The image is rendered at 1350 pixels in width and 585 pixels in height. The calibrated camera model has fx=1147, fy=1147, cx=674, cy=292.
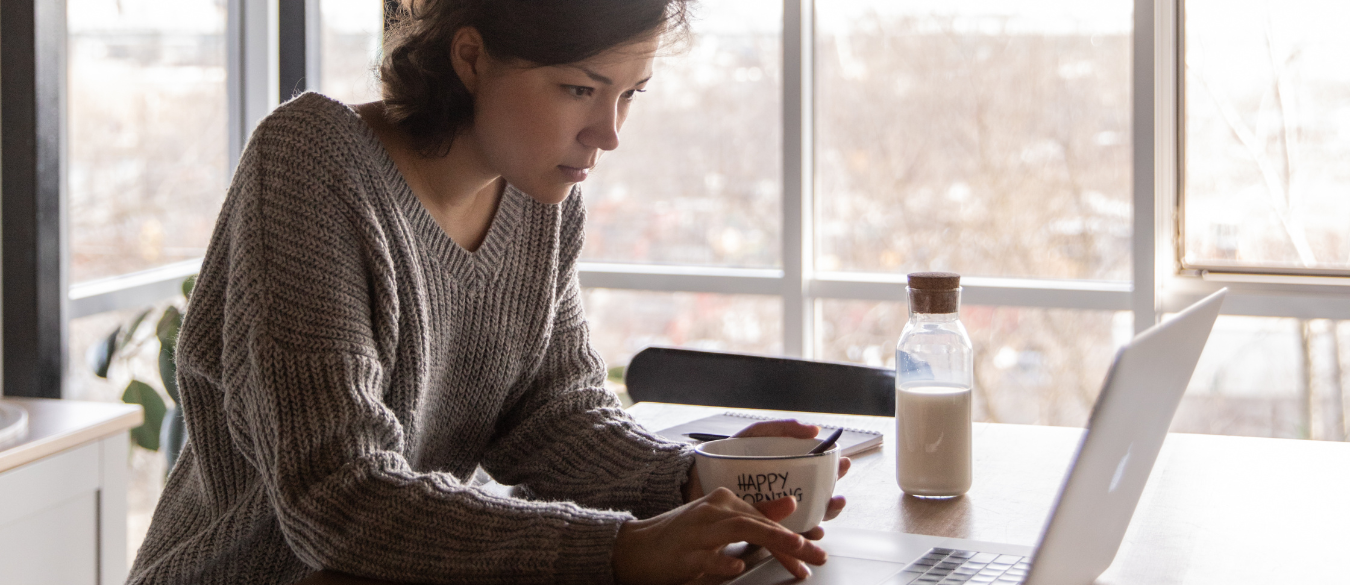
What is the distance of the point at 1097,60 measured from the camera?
9.36 ft

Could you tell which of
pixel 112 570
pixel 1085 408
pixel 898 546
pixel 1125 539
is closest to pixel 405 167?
pixel 898 546

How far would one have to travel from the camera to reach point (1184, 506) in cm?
108

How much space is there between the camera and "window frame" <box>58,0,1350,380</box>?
2.74 metres

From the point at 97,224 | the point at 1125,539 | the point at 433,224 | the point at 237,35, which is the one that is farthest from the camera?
the point at 237,35

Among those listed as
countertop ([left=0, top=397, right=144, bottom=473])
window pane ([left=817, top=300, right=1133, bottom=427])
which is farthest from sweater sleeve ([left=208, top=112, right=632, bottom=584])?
window pane ([left=817, top=300, right=1133, bottom=427])

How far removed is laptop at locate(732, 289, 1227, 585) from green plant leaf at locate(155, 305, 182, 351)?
2138mm

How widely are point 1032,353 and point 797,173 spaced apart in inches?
30.8

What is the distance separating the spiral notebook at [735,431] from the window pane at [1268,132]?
180cm

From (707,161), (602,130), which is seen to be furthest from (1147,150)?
(602,130)

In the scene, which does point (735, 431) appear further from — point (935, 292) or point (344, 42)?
point (344, 42)

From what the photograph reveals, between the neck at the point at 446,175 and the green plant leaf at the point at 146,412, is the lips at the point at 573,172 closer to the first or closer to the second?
the neck at the point at 446,175

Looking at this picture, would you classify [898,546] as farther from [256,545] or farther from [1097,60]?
[1097,60]

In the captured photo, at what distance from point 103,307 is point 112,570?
844 mm

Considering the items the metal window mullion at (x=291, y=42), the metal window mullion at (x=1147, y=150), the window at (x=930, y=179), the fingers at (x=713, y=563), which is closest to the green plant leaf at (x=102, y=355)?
the window at (x=930, y=179)
